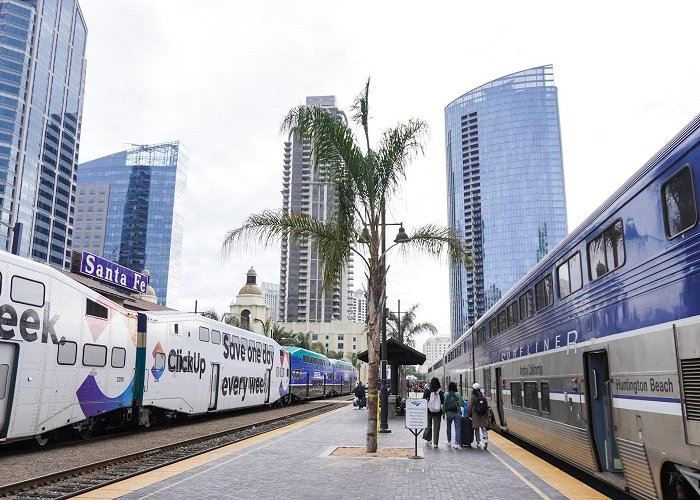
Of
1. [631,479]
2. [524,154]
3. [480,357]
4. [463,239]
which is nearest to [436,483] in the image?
[631,479]

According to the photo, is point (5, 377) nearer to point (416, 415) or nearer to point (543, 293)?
point (416, 415)

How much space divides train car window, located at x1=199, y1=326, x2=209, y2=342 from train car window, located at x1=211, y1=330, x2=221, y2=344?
48 centimetres

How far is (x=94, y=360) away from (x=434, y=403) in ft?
27.7

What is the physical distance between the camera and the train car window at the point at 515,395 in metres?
14.0

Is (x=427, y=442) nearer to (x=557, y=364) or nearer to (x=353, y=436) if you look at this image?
(x=353, y=436)

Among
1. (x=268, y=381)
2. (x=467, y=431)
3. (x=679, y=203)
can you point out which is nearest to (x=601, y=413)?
(x=679, y=203)

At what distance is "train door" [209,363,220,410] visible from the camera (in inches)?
875

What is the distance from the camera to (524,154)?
132 m

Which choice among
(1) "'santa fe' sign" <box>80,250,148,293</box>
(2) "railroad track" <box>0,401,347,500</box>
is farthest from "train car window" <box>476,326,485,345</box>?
(1) "'santa fe' sign" <box>80,250,148,293</box>

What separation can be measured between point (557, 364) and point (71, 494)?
8.07m

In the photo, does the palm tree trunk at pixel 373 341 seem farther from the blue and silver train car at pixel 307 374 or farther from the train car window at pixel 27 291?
the blue and silver train car at pixel 307 374

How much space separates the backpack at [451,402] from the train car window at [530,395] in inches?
68.1

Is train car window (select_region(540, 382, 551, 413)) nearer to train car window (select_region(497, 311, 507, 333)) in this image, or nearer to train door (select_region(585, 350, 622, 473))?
train door (select_region(585, 350, 622, 473))

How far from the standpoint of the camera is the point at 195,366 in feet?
67.9
